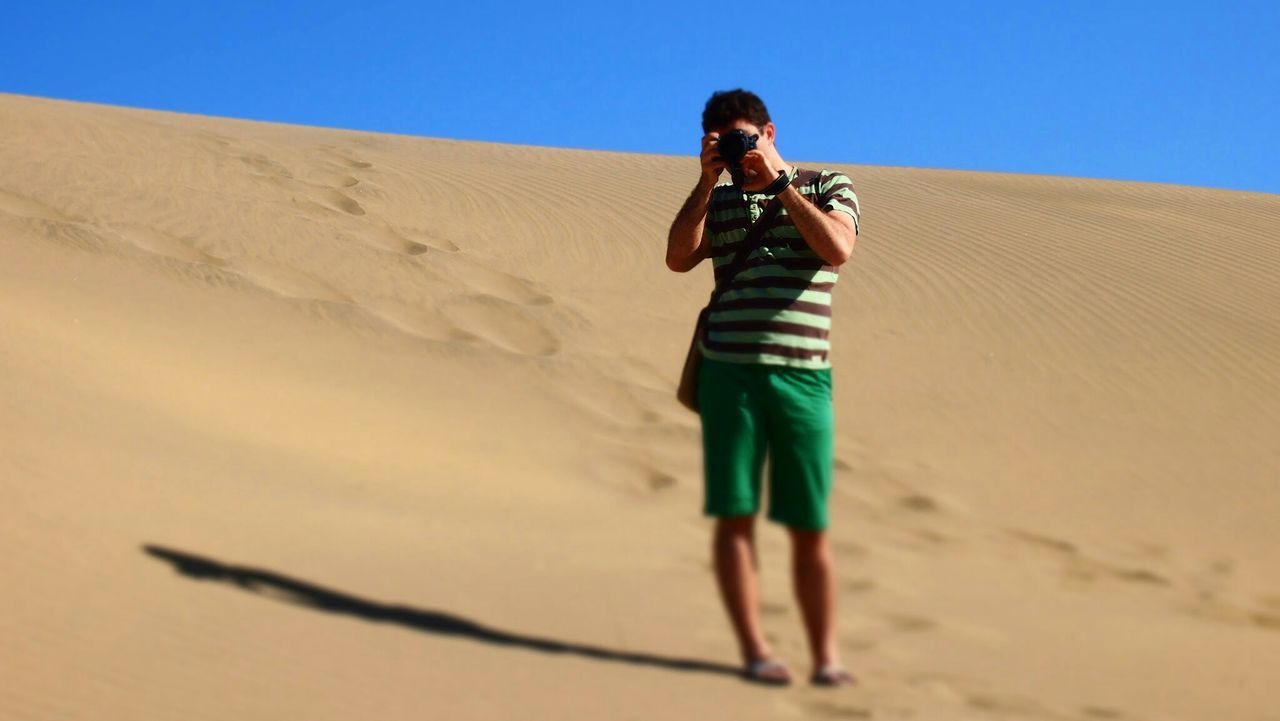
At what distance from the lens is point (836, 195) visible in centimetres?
365

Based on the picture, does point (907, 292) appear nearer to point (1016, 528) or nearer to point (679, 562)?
point (1016, 528)

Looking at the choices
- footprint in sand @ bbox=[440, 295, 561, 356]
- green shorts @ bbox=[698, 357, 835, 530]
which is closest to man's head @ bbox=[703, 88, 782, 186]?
green shorts @ bbox=[698, 357, 835, 530]

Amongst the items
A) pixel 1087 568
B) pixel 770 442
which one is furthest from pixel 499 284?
pixel 770 442

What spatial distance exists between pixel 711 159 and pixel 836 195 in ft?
1.11

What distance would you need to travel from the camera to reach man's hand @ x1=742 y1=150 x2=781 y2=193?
356 centimetres

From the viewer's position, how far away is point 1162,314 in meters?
10.5

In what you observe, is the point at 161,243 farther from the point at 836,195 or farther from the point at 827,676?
the point at 827,676

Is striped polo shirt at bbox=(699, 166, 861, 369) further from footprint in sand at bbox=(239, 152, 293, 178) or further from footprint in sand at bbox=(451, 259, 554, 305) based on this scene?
footprint in sand at bbox=(239, 152, 293, 178)

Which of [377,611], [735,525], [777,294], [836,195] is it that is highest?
[836,195]

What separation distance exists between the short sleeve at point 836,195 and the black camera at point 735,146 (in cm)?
23

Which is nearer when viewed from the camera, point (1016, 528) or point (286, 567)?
point (286, 567)

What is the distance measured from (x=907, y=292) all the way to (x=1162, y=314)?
1.88 metres

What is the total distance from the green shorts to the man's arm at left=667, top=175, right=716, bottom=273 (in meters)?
0.36

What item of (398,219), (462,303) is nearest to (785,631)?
(462,303)
